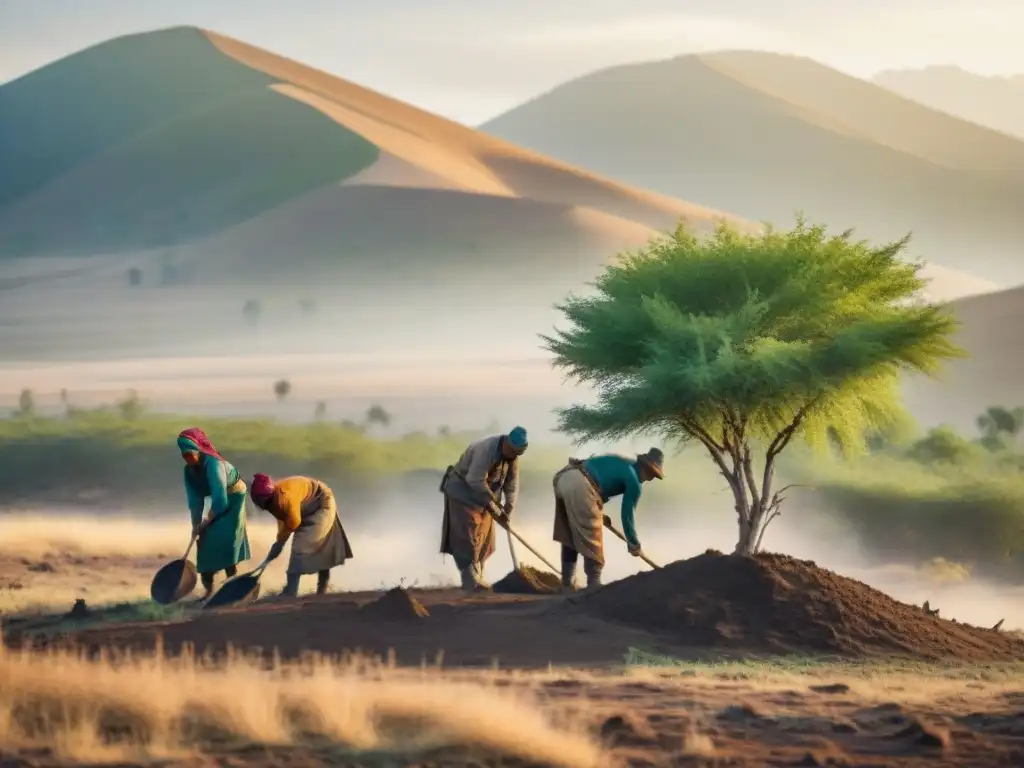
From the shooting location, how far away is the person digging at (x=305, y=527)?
20156 millimetres

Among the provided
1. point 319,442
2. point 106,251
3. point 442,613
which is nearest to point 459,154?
point 106,251

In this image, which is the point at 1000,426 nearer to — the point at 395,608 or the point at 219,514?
the point at 219,514

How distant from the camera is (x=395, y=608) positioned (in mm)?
19391

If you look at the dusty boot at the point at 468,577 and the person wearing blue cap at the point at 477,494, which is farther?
the dusty boot at the point at 468,577

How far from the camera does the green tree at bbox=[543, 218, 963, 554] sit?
992 inches

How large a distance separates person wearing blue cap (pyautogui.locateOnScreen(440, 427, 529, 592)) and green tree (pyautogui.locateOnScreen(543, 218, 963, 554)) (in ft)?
13.9

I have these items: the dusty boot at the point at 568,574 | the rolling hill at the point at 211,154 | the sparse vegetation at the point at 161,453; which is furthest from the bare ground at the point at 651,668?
the rolling hill at the point at 211,154

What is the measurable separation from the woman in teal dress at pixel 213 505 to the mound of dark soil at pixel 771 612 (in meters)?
4.13

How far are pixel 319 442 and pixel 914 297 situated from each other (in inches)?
1134

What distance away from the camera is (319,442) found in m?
54.4

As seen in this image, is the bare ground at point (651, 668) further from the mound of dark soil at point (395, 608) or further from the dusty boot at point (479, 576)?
the dusty boot at point (479, 576)

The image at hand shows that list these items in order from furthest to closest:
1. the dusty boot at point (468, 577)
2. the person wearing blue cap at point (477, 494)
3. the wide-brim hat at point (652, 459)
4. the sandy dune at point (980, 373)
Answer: the sandy dune at point (980, 373) → the dusty boot at point (468, 577) → the wide-brim hat at point (652, 459) → the person wearing blue cap at point (477, 494)

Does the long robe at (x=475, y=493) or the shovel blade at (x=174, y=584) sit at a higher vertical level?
the long robe at (x=475, y=493)

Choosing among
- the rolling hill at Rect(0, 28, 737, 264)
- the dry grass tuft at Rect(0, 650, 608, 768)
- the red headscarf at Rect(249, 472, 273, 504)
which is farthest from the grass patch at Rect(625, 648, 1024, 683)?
the rolling hill at Rect(0, 28, 737, 264)
